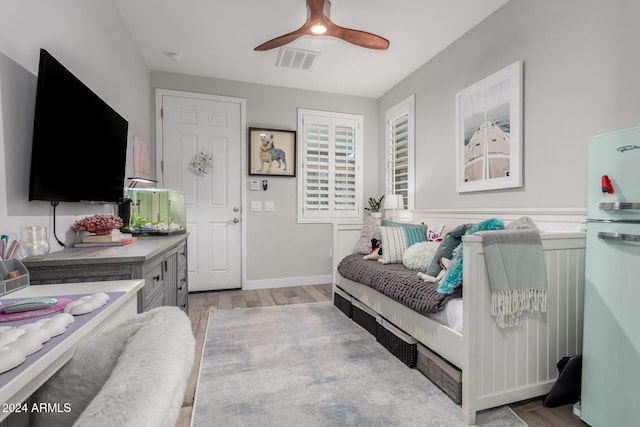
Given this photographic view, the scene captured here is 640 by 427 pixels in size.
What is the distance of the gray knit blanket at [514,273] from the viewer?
1.49m

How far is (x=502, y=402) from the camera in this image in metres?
1.56

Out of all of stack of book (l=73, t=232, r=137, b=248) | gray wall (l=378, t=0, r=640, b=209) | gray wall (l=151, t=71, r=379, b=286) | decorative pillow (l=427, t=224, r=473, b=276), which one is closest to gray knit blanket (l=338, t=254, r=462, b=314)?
decorative pillow (l=427, t=224, r=473, b=276)

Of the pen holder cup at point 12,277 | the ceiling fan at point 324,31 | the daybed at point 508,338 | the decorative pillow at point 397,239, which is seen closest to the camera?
the pen holder cup at point 12,277

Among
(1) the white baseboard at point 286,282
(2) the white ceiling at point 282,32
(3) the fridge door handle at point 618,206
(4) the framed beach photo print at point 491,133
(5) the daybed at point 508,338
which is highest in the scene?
(2) the white ceiling at point 282,32

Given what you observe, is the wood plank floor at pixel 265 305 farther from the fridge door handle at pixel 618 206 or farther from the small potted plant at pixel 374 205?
the small potted plant at pixel 374 205

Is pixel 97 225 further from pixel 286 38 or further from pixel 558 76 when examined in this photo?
pixel 558 76

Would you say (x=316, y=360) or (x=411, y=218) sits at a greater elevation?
(x=411, y=218)

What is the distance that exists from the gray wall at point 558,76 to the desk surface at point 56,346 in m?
2.42

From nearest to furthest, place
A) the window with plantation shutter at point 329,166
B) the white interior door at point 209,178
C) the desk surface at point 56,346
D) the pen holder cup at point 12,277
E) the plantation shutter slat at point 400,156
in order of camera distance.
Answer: the desk surface at point 56,346 → the pen holder cup at point 12,277 → the white interior door at point 209,178 → the plantation shutter slat at point 400,156 → the window with plantation shutter at point 329,166

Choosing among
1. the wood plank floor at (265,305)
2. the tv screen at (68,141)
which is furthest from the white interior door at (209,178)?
the tv screen at (68,141)

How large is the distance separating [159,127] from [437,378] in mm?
3677

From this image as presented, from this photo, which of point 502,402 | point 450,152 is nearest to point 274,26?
point 450,152

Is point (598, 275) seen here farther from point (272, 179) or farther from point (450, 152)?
point (272, 179)

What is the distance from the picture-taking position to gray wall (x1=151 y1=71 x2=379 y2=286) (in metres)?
3.96
